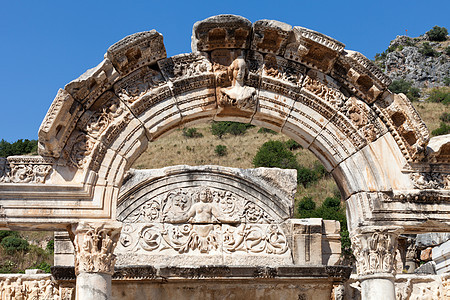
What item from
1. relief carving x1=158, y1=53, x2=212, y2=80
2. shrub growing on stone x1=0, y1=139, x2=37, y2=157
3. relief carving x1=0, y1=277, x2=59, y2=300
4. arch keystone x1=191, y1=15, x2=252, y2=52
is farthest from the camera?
shrub growing on stone x1=0, y1=139, x2=37, y2=157

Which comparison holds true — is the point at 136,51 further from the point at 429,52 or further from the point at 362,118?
the point at 429,52

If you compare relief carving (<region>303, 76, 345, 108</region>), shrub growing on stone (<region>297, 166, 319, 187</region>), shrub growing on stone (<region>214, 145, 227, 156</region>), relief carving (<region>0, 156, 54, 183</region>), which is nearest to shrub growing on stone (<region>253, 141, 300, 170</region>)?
shrub growing on stone (<region>297, 166, 319, 187</region>)

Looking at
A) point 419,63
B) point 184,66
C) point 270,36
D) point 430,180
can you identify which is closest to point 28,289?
point 184,66

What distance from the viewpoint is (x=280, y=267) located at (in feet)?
43.8

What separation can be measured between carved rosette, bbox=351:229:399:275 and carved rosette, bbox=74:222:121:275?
10.9 feet

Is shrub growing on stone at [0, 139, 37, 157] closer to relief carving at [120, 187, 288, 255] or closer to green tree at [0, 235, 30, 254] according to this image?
green tree at [0, 235, 30, 254]

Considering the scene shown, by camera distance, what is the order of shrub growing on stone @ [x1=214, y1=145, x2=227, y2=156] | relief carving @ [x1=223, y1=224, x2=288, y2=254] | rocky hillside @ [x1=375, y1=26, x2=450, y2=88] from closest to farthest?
relief carving @ [x1=223, y1=224, x2=288, y2=254]
shrub growing on stone @ [x1=214, y1=145, x2=227, y2=156]
rocky hillside @ [x1=375, y1=26, x2=450, y2=88]

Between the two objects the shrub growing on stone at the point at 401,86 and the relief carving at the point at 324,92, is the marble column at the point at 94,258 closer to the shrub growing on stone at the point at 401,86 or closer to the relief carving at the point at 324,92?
the relief carving at the point at 324,92

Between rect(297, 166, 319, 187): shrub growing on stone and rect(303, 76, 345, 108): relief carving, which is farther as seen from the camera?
rect(297, 166, 319, 187): shrub growing on stone

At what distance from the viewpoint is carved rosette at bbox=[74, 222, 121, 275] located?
7.77 metres

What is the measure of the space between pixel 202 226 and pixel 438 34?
3090 inches

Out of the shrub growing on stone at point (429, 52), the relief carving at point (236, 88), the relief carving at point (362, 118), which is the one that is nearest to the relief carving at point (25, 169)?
the relief carving at point (236, 88)

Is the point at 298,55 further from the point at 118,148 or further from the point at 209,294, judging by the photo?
the point at 209,294

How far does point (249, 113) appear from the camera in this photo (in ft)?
29.0
